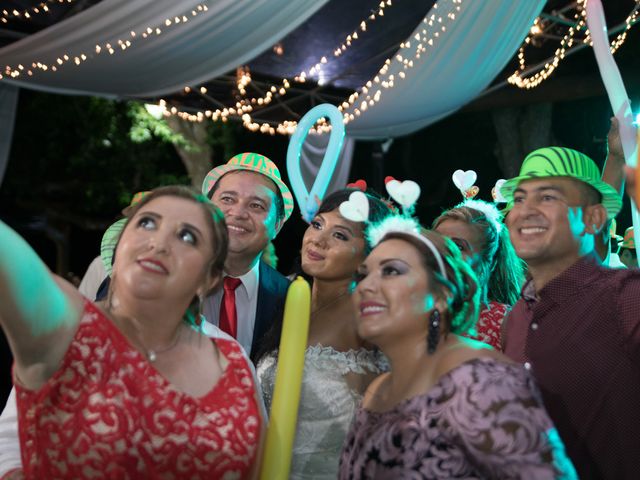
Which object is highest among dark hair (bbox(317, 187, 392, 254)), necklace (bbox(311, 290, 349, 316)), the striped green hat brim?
dark hair (bbox(317, 187, 392, 254))

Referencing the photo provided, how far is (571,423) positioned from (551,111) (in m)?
7.46

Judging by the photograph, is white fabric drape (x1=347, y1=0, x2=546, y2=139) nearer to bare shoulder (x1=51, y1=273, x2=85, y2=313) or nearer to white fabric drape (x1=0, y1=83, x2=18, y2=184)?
white fabric drape (x1=0, y1=83, x2=18, y2=184)

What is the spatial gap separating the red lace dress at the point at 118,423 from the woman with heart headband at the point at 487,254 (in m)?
1.46

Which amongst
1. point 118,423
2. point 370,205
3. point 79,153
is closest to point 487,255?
point 370,205

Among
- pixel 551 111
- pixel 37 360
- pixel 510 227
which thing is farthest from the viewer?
pixel 551 111

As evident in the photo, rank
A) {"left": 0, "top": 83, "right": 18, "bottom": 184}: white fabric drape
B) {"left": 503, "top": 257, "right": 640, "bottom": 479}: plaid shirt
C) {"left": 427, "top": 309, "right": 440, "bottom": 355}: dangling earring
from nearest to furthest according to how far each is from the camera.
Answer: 1. {"left": 427, "top": 309, "right": 440, "bottom": 355}: dangling earring
2. {"left": 503, "top": 257, "right": 640, "bottom": 479}: plaid shirt
3. {"left": 0, "top": 83, "right": 18, "bottom": 184}: white fabric drape

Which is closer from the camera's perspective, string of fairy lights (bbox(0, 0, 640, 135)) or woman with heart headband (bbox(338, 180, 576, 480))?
woman with heart headband (bbox(338, 180, 576, 480))

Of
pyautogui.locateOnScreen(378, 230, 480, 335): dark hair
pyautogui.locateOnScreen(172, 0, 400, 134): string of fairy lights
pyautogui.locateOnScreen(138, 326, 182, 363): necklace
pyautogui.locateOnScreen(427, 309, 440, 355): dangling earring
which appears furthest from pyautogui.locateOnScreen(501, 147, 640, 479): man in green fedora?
pyautogui.locateOnScreen(172, 0, 400, 134): string of fairy lights

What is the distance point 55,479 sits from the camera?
4.89 ft

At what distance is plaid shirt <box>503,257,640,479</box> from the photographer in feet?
7.07

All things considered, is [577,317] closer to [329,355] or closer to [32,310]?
[329,355]

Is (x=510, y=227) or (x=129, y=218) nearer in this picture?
(x=129, y=218)

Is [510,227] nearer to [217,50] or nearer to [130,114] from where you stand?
[217,50]

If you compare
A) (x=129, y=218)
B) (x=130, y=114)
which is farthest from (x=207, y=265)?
(x=130, y=114)
